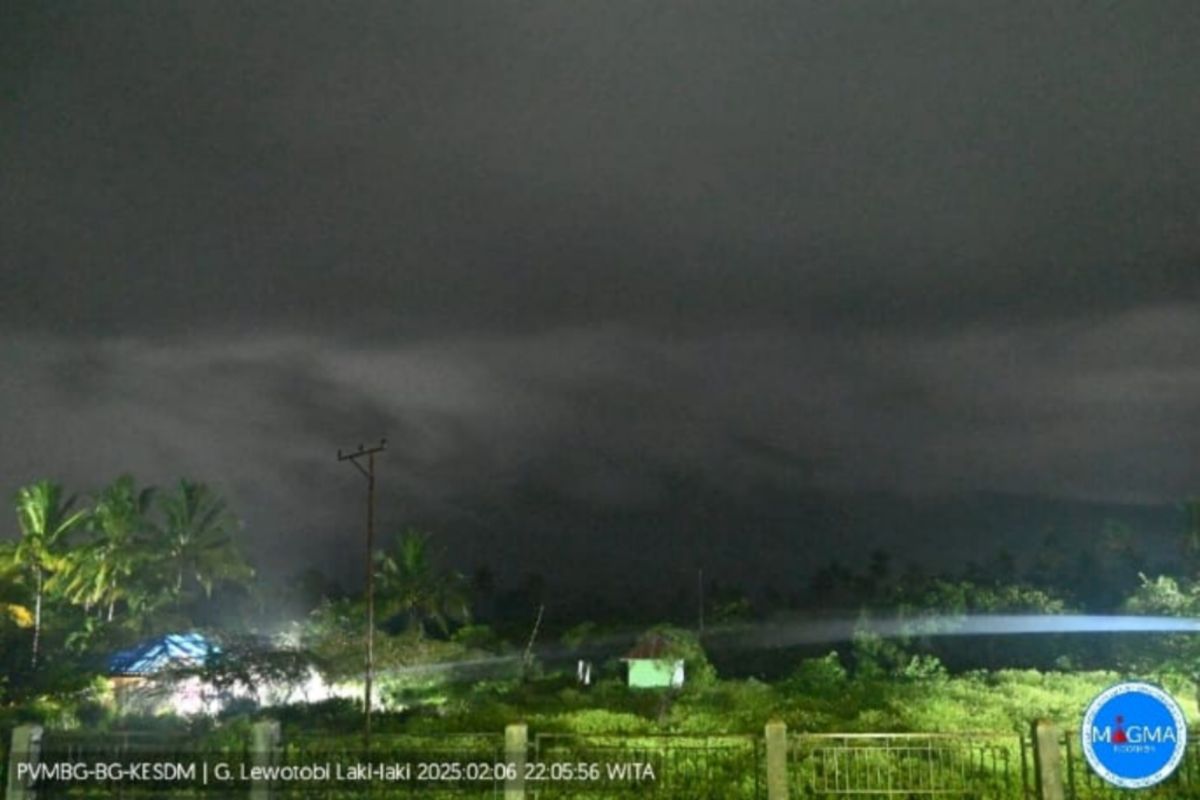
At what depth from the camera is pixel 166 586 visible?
48812 millimetres

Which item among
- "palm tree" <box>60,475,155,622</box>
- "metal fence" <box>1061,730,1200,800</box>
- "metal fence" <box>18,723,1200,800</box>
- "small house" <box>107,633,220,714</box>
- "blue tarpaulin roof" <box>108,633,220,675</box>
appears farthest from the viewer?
"palm tree" <box>60,475,155,622</box>

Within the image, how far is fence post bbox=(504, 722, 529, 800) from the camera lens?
1424 centimetres

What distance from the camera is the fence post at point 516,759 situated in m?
14.2

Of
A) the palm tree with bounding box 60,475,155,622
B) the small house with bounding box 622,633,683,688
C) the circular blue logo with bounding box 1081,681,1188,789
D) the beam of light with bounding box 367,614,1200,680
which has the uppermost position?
the palm tree with bounding box 60,475,155,622

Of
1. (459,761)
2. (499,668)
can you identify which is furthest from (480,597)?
(459,761)

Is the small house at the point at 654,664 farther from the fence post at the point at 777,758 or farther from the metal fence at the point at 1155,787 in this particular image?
the fence post at the point at 777,758

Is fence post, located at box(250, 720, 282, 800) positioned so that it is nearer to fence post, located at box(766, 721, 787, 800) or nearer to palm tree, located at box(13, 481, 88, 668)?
fence post, located at box(766, 721, 787, 800)

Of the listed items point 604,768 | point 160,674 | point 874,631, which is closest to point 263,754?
point 604,768

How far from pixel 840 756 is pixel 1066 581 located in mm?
42724

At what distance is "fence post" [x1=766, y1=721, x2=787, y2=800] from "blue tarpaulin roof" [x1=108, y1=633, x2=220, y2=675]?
23448 millimetres

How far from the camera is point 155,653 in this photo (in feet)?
121

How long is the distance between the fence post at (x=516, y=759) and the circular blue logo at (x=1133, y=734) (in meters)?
6.97

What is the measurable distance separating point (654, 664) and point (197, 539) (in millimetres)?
20617

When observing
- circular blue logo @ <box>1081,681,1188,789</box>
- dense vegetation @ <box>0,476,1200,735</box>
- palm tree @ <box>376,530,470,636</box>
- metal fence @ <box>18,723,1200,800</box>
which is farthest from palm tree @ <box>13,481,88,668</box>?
circular blue logo @ <box>1081,681,1188,789</box>
